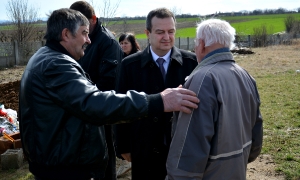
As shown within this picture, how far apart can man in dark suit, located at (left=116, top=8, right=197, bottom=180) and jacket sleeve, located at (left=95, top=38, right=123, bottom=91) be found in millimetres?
644

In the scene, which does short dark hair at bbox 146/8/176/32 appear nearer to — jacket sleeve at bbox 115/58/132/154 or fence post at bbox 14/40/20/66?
jacket sleeve at bbox 115/58/132/154

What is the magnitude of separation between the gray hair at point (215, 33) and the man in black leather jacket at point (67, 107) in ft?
1.31

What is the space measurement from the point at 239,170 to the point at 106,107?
0.98m

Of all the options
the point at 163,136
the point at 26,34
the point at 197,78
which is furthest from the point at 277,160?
the point at 26,34

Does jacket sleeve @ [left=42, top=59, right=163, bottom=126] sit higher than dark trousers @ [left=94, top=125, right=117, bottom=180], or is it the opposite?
jacket sleeve @ [left=42, top=59, right=163, bottom=126]

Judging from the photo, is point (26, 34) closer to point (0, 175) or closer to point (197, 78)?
point (0, 175)

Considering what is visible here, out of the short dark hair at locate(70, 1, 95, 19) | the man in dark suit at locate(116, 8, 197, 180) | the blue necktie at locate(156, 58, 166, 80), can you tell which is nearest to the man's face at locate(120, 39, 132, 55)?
the short dark hair at locate(70, 1, 95, 19)

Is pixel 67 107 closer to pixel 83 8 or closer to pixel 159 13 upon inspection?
pixel 159 13

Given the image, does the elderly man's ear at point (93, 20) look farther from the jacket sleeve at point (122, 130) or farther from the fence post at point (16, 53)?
the fence post at point (16, 53)

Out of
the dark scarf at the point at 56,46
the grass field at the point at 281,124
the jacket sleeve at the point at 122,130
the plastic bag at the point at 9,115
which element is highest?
the dark scarf at the point at 56,46

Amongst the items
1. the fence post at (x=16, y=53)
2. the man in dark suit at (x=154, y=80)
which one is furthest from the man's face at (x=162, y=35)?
the fence post at (x=16, y=53)

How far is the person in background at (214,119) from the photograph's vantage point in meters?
2.21

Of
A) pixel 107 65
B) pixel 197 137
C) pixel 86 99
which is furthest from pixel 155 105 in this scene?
pixel 107 65

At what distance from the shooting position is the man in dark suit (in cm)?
319
